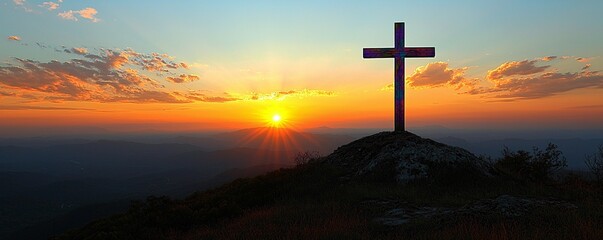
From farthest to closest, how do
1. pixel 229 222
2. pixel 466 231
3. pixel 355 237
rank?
1. pixel 229 222
2. pixel 355 237
3. pixel 466 231

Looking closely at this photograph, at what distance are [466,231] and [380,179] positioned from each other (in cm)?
718

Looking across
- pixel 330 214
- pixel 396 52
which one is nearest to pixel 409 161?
pixel 330 214

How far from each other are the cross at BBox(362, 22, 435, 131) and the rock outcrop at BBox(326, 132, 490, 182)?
2148 mm

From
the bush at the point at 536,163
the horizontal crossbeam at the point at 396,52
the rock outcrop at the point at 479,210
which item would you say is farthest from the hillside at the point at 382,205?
the horizontal crossbeam at the point at 396,52

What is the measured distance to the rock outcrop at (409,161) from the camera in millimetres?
12906

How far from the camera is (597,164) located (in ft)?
49.5

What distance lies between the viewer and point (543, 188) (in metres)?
11.3

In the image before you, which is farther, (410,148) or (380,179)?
(410,148)

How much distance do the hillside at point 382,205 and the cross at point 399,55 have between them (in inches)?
58.4

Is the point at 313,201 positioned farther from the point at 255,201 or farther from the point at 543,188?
the point at 543,188

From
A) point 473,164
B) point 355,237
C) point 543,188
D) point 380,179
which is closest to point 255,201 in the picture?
point 380,179

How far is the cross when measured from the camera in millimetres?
18078

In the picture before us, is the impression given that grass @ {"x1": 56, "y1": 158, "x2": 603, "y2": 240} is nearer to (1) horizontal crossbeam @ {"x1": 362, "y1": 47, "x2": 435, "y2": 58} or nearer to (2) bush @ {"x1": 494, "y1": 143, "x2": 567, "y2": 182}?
(2) bush @ {"x1": 494, "y1": 143, "x2": 567, "y2": 182}

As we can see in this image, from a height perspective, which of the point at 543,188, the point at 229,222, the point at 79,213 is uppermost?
the point at 543,188
